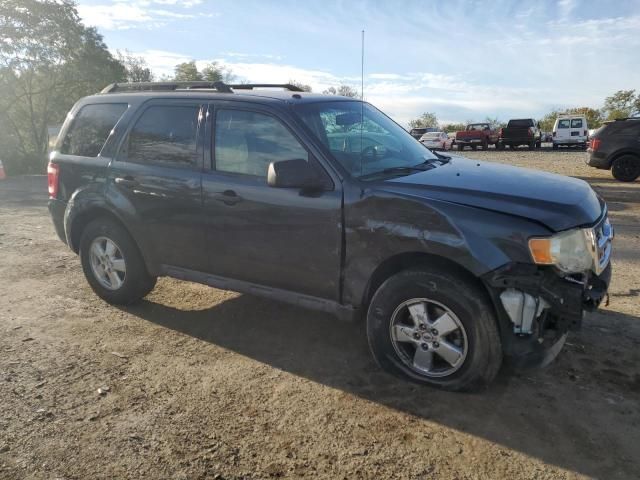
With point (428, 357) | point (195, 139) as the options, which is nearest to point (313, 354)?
point (428, 357)

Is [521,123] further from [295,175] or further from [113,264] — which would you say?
[295,175]

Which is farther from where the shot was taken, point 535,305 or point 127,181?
point 127,181

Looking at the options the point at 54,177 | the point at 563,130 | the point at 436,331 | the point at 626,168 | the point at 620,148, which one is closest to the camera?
the point at 436,331

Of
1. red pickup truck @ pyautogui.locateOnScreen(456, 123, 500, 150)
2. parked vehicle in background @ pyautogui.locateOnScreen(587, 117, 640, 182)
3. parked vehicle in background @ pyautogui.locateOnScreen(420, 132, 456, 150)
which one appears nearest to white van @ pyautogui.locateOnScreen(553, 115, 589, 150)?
red pickup truck @ pyautogui.locateOnScreen(456, 123, 500, 150)

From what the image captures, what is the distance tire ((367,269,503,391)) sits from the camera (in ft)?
9.67

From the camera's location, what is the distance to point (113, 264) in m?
4.57

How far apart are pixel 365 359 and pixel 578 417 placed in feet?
4.61

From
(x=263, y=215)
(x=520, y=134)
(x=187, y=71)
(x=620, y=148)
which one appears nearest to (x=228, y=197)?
(x=263, y=215)

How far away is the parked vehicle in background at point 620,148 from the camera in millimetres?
12609

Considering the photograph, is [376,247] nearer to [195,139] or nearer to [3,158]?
[195,139]

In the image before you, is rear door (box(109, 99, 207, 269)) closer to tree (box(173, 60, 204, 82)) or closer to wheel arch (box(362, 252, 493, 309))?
wheel arch (box(362, 252, 493, 309))

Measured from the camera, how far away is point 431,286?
304 cm

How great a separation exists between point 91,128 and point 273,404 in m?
3.23

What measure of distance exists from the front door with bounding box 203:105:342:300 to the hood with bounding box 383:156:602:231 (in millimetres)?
569
